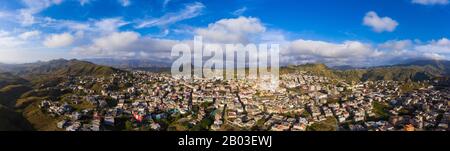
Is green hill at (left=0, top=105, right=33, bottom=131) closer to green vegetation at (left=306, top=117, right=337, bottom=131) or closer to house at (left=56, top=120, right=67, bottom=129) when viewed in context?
house at (left=56, top=120, right=67, bottom=129)

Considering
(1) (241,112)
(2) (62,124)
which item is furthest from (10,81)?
(1) (241,112)

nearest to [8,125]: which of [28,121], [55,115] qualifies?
[28,121]

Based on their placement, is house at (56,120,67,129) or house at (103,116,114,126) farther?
house at (103,116,114,126)

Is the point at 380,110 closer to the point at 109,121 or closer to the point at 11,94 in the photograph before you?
the point at 109,121

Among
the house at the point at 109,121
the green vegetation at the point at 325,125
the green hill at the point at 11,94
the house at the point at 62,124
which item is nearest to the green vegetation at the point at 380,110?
the green vegetation at the point at 325,125

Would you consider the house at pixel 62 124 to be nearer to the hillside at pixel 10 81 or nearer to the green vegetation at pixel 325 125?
the green vegetation at pixel 325 125

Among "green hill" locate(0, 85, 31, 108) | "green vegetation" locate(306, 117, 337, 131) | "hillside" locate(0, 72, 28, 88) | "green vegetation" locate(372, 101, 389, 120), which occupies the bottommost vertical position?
"green vegetation" locate(306, 117, 337, 131)

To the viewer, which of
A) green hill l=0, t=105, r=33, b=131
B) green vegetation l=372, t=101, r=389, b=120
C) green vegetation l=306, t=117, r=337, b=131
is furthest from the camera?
green vegetation l=372, t=101, r=389, b=120

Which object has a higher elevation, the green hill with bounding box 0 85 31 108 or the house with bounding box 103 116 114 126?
the green hill with bounding box 0 85 31 108

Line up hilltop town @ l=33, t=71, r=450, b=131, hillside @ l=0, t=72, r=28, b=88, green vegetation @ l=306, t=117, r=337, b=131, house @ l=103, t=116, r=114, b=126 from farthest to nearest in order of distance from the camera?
hillside @ l=0, t=72, r=28, b=88 < green vegetation @ l=306, t=117, r=337, b=131 < hilltop town @ l=33, t=71, r=450, b=131 < house @ l=103, t=116, r=114, b=126

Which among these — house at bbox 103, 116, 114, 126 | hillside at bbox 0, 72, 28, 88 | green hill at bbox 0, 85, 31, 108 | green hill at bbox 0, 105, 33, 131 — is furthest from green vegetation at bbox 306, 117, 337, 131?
hillside at bbox 0, 72, 28, 88
